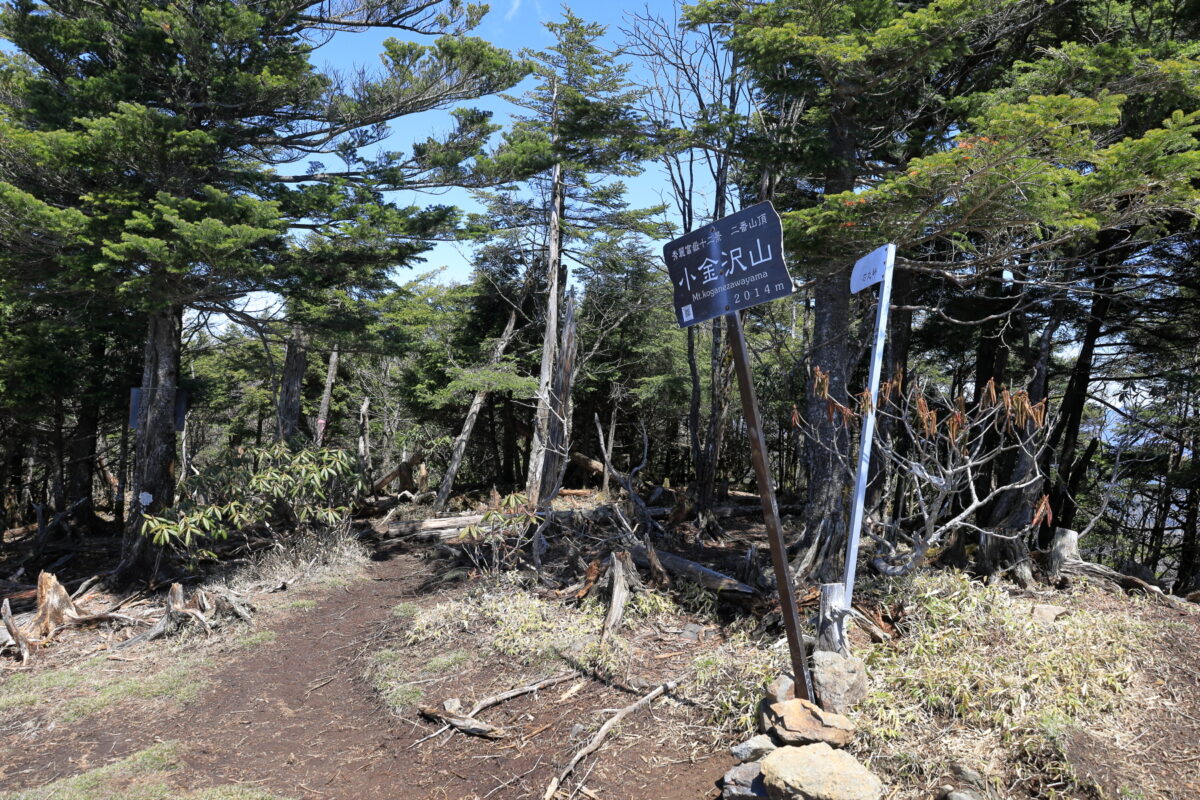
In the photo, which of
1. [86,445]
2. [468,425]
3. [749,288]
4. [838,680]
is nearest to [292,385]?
[468,425]

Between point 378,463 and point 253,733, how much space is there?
52.5ft

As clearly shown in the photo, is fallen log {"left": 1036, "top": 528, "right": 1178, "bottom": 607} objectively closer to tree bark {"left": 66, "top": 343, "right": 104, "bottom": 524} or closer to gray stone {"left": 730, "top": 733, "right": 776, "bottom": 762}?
gray stone {"left": 730, "top": 733, "right": 776, "bottom": 762}

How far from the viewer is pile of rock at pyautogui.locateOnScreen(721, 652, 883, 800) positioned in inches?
125

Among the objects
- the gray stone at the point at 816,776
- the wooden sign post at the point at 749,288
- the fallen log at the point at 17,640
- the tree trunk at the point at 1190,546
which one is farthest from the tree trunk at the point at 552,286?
the tree trunk at the point at 1190,546

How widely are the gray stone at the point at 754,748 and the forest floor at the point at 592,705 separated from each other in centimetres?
16

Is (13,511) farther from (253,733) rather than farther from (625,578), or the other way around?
(625,578)

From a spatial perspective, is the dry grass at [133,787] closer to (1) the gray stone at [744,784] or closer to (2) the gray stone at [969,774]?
(1) the gray stone at [744,784]

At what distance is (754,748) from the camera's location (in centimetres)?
377

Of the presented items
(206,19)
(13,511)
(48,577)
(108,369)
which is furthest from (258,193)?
(13,511)

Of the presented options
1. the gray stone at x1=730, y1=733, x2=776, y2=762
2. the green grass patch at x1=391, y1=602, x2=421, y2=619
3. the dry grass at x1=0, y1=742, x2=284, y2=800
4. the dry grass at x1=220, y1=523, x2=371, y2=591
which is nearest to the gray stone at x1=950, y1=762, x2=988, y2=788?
the gray stone at x1=730, y1=733, x2=776, y2=762

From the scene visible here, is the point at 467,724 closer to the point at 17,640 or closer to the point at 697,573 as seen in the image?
the point at 697,573

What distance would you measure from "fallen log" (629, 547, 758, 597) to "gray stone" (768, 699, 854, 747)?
1955mm

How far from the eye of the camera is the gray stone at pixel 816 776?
312 cm

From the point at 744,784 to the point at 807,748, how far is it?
14.5 inches
